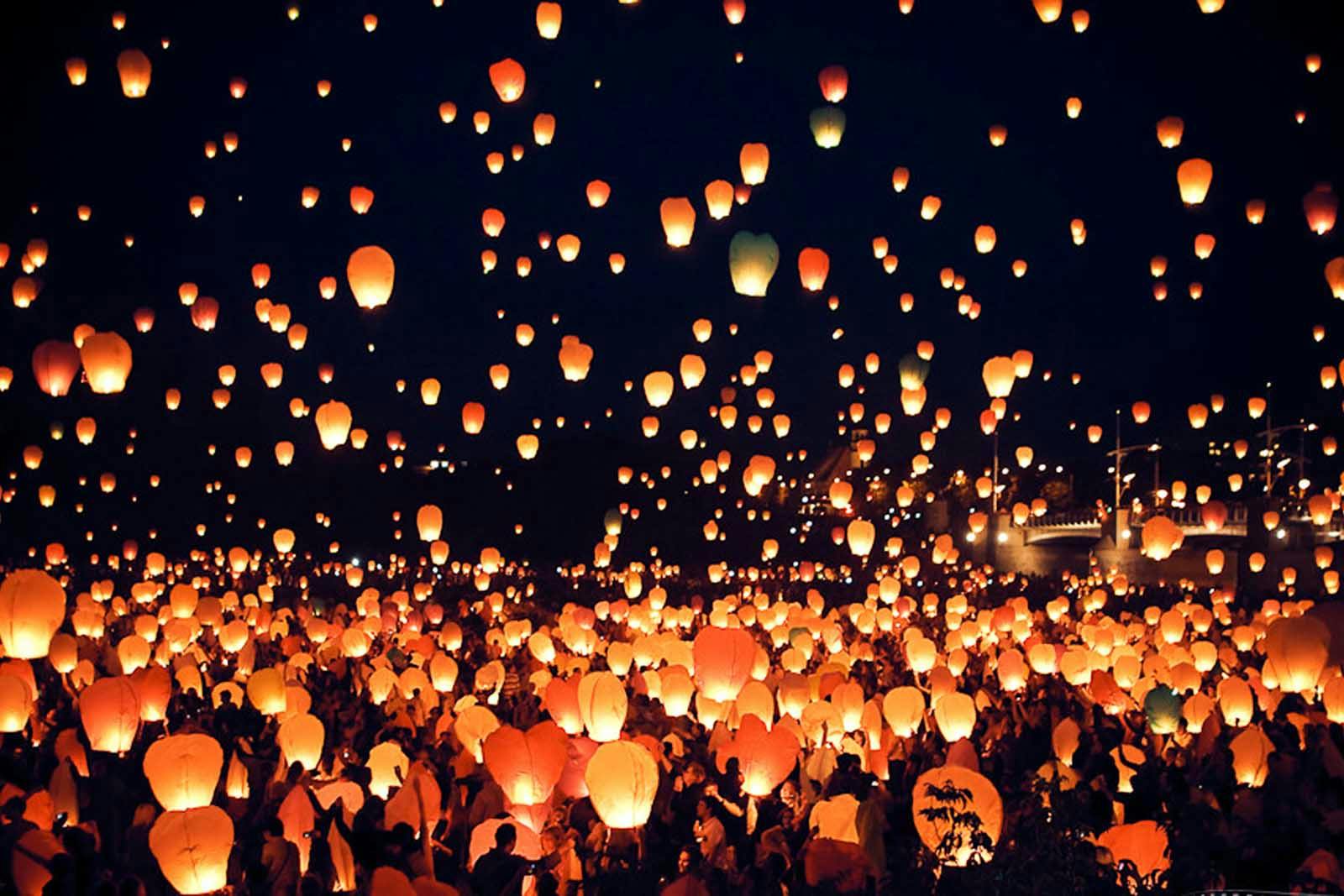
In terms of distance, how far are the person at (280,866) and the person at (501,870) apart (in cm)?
74

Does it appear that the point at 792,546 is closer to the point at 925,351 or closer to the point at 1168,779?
the point at 925,351

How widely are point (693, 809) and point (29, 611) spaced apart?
14.6ft

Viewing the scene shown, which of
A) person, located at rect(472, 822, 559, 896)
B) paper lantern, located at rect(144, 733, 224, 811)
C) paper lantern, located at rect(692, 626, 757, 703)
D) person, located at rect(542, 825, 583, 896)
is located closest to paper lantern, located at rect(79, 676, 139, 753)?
paper lantern, located at rect(144, 733, 224, 811)

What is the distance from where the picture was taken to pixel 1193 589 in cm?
2262

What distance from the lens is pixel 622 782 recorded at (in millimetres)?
5105

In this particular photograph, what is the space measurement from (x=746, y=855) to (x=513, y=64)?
255 inches

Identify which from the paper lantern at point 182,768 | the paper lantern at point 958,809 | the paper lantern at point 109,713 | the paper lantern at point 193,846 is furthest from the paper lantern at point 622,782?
the paper lantern at point 109,713

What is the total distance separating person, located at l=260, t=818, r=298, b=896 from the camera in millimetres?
4629

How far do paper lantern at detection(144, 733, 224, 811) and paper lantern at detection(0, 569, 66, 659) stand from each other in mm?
2525

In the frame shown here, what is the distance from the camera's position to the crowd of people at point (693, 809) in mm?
4578

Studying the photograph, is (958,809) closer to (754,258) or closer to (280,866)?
(280,866)

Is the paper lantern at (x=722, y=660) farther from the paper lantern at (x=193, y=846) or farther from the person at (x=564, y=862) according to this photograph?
the paper lantern at (x=193, y=846)

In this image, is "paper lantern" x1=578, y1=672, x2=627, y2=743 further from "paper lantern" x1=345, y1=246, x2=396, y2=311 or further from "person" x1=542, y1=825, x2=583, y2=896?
"paper lantern" x1=345, y1=246, x2=396, y2=311

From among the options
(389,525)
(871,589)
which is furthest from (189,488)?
(871,589)
